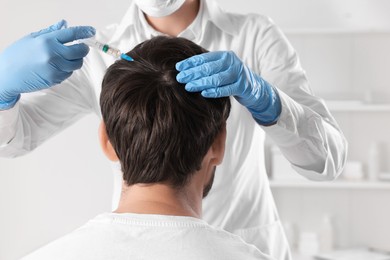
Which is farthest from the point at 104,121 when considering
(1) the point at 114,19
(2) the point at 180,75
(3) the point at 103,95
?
(1) the point at 114,19

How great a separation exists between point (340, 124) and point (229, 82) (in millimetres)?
2112

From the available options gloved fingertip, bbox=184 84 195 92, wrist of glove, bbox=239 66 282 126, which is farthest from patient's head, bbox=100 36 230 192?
wrist of glove, bbox=239 66 282 126

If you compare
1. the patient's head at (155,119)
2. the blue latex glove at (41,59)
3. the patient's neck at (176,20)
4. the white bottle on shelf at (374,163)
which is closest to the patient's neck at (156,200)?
the patient's head at (155,119)

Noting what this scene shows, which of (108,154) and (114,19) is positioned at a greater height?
(114,19)

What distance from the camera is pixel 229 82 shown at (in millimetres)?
1247

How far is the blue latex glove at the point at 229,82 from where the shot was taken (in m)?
1.12

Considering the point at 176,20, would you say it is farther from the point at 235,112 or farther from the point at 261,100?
the point at 261,100

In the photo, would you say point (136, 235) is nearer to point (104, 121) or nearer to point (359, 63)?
point (104, 121)

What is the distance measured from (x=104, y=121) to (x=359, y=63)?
2.36 m

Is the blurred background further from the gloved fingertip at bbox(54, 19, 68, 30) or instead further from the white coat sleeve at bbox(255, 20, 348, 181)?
the gloved fingertip at bbox(54, 19, 68, 30)

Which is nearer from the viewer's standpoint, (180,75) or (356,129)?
(180,75)

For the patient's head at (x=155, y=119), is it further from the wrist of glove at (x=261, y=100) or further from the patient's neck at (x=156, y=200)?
the wrist of glove at (x=261, y=100)

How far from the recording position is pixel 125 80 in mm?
1087

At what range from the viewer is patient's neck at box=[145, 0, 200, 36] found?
1.70 m
